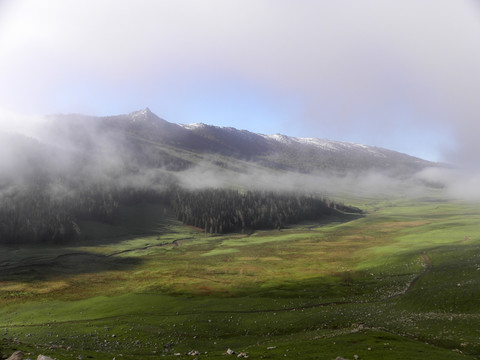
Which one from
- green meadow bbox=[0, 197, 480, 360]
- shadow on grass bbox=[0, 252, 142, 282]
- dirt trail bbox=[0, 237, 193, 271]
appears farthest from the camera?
dirt trail bbox=[0, 237, 193, 271]

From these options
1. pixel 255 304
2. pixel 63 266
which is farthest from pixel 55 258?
pixel 255 304

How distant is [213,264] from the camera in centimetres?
12081

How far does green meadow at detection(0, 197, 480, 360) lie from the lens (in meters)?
38.1

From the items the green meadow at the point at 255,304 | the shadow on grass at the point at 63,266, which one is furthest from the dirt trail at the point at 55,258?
the green meadow at the point at 255,304

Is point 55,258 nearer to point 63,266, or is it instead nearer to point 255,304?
point 63,266

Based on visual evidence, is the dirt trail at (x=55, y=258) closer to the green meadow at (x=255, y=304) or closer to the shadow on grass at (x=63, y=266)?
the shadow on grass at (x=63, y=266)

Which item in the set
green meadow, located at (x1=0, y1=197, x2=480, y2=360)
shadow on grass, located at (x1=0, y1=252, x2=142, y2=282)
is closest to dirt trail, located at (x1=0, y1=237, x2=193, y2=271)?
shadow on grass, located at (x1=0, y1=252, x2=142, y2=282)

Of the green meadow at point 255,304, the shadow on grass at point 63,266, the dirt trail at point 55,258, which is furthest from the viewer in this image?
the dirt trail at point 55,258

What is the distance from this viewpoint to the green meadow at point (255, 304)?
3812 centimetres

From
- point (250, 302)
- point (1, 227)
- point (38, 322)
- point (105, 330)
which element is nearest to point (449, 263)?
point (250, 302)

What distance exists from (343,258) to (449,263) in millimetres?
40375

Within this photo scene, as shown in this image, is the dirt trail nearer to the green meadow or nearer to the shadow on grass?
the shadow on grass

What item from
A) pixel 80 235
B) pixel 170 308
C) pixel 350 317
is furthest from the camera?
pixel 80 235

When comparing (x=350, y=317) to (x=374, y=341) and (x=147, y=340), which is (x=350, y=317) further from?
(x=147, y=340)
